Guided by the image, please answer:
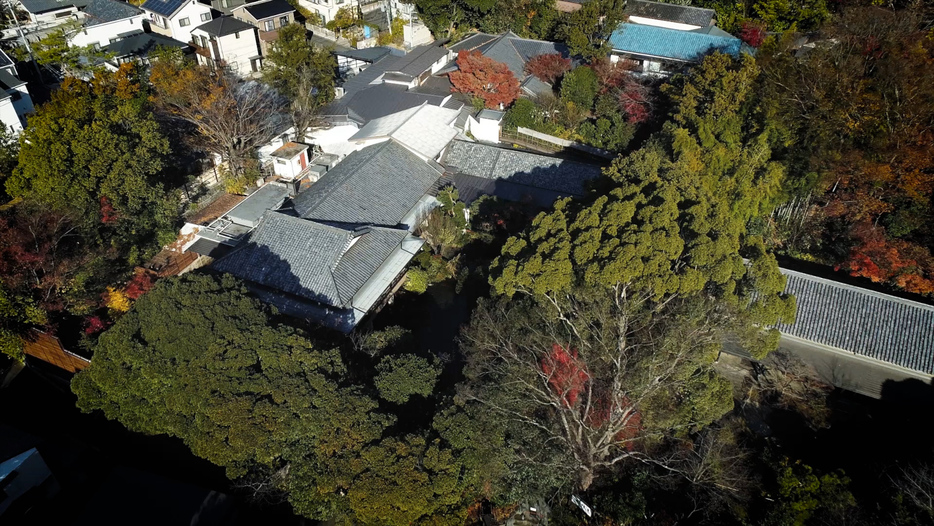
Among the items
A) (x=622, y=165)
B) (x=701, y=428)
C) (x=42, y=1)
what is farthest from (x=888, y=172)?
(x=42, y=1)

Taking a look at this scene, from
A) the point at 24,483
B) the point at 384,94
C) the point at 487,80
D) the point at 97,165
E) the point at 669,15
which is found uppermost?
the point at 669,15

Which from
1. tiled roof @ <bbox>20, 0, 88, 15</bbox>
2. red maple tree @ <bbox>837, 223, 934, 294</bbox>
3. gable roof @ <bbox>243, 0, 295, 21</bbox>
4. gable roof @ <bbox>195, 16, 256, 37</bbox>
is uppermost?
tiled roof @ <bbox>20, 0, 88, 15</bbox>

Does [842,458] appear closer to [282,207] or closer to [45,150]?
[282,207]

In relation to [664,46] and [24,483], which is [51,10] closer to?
[24,483]

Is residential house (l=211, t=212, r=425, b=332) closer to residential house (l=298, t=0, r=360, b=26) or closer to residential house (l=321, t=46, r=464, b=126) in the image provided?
residential house (l=321, t=46, r=464, b=126)

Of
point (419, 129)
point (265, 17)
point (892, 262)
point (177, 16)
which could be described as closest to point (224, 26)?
point (265, 17)

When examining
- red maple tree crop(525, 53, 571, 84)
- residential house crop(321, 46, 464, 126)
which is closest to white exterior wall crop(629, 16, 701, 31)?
red maple tree crop(525, 53, 571, 84)
